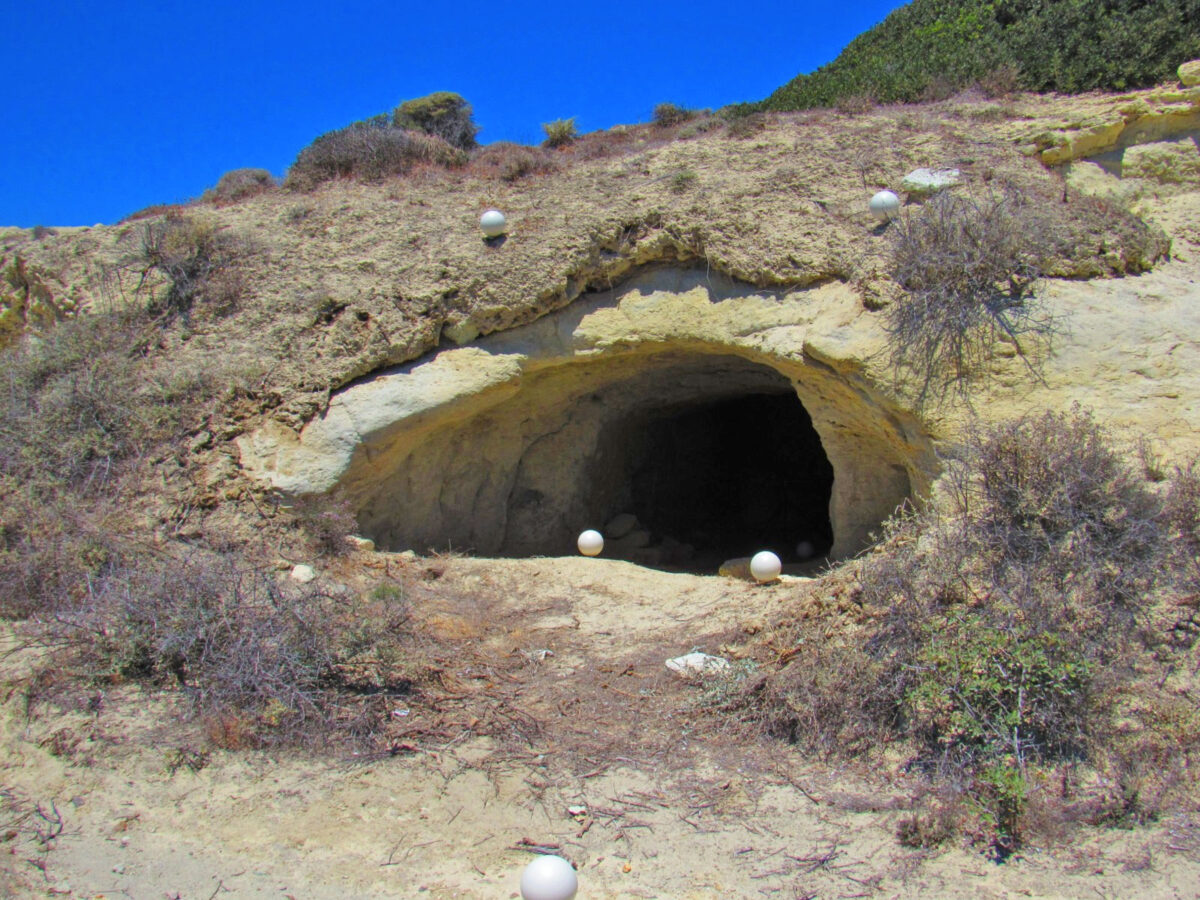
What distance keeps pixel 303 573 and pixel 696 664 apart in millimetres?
2997

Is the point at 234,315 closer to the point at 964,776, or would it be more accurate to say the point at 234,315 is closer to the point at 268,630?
the point at 268,630

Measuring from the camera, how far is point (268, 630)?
4.56m

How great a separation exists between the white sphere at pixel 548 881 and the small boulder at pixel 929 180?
5.57 metres

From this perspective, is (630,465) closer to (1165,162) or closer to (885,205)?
(885,205)

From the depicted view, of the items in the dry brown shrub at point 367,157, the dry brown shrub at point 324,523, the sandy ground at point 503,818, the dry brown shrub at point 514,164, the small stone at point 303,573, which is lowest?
the sandy ground at point 503,818

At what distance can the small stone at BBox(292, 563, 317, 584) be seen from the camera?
5.99m

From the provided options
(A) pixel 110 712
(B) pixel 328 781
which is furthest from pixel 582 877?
(A) pixel 110 712

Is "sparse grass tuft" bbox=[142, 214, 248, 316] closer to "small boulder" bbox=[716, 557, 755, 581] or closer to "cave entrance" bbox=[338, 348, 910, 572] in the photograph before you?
"cave entrance" bbox=[338, 348, 910, 572]

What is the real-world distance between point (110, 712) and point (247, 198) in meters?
6.36

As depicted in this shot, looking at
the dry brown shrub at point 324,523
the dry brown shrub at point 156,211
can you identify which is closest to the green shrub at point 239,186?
the dry brown shrub at point 156,211

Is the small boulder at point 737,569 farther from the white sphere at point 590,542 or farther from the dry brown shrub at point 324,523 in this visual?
the dry brown shrub at point 324,523

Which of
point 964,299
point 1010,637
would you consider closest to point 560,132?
point 964,299

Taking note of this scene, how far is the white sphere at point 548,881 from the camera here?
2.96 m

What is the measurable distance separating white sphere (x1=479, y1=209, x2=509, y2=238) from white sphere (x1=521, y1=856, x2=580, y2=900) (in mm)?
5496
